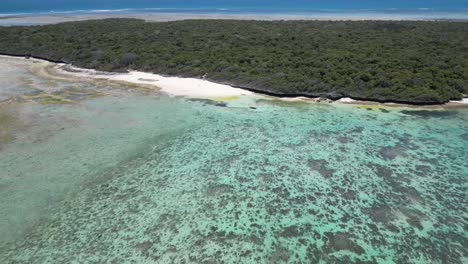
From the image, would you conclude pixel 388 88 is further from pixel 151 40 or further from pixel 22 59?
pixel 22 59

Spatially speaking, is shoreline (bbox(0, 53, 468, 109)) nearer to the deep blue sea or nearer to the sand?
the sand

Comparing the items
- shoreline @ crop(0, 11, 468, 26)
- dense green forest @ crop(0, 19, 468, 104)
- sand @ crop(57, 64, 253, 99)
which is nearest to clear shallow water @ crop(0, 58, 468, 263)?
sand @ crop(57, 64, 253, 99)

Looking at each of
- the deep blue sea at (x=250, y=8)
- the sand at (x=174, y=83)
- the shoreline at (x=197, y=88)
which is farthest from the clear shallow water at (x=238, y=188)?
the deep blue sea at (x=250, y=8)

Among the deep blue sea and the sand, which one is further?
the deep blue sea

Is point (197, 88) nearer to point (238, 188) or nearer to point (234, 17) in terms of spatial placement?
point (238, 188)

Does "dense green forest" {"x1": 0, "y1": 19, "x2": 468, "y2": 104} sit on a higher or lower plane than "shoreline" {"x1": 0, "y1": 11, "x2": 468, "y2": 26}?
lower

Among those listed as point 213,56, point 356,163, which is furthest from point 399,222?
point 213,56

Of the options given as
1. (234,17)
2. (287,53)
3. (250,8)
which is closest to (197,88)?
(287,53)

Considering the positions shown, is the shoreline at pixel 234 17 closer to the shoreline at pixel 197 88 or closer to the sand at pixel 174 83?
the sand at pixel 174 83
